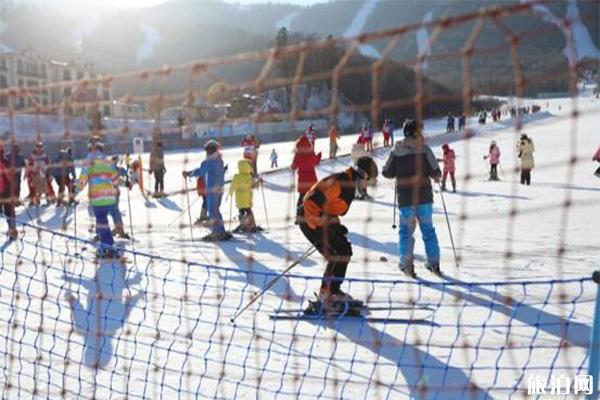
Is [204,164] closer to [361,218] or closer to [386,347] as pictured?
[361,218]

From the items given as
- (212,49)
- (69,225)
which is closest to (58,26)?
(212,49)

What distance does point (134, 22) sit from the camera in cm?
16088

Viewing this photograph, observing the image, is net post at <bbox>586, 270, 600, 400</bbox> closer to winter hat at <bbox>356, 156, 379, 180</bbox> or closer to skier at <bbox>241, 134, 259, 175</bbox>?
winter hat at <bbox>356, 156, 379, 180</bbox>

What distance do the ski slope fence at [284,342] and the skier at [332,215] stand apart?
29cm

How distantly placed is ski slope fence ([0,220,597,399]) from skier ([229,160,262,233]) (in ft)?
11.1

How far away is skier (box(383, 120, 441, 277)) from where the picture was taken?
5730mm

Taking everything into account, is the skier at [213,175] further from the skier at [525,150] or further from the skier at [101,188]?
the skier at [525,150]

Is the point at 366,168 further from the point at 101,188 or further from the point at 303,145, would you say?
the point at 303,145

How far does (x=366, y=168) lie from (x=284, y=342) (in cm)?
138

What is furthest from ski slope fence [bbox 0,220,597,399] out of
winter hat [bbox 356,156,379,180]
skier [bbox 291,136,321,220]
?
skier [bbox 291,136,321,220]

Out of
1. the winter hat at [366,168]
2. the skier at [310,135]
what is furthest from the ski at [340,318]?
the skier at [310,135]

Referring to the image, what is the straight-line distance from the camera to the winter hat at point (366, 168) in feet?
15.9

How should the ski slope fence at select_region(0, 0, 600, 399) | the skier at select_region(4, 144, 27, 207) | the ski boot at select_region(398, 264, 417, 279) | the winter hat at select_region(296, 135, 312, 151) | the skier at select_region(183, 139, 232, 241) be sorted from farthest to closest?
the winter hat at select_region(296, 135, 312, 151), the skier at select_region(183, 139, 232, 241), the skier at select_region(4, 144, 27, 207), the ski boot at select_region(398, 264, 417, 279), the ski slope fence at select_region(0, 0, 600, 399)

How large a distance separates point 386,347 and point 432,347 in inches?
11.7
